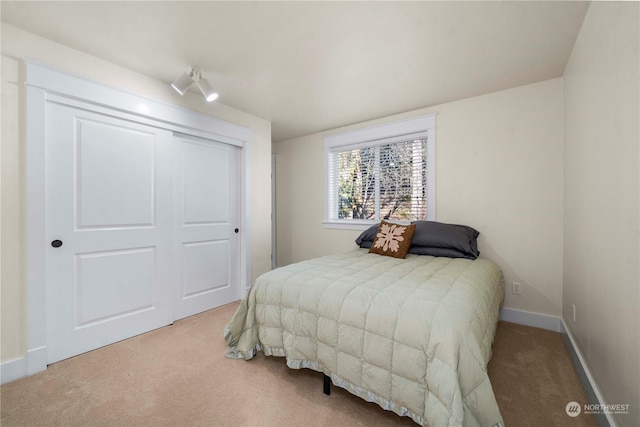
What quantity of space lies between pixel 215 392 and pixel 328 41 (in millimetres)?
2426

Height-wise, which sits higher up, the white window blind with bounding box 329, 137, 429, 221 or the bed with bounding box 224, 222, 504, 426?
the white window blind with bounding box 329, 137, 429, 221

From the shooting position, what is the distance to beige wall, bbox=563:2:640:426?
41.1 inches

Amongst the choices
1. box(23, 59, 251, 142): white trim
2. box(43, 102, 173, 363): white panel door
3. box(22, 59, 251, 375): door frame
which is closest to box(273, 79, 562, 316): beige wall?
box(23, 59, 251, 142): white trim

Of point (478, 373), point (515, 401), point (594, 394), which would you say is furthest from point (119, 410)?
point (594, 394)

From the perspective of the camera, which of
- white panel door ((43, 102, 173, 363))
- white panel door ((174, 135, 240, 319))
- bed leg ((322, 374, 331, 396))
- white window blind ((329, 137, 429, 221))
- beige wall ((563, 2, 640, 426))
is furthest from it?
white window blind ((329, 137, 429, 221))

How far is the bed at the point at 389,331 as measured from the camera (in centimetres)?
110

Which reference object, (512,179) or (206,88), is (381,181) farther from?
(206,88)

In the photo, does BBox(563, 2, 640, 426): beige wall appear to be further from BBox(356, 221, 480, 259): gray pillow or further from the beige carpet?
BBox(356, 221, 480, 259): gray pillow

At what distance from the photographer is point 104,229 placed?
7.19 feet

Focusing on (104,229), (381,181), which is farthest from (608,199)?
(104,229)

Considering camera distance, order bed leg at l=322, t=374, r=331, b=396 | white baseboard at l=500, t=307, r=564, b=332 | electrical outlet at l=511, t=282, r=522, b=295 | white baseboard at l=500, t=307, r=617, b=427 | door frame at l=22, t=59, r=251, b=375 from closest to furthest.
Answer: white baseboard at l=500, t=307, r=617, b=427
bed leg at l=322, t=374, r=331, b=396
door frame at l=22, t=59, r=251, b=375
white baseboard at l=500, t=307, r=564, b=332
electrical outlet at l=511, t=282, r=522, b=295

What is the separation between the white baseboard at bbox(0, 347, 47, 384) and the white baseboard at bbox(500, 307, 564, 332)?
3.84 meters

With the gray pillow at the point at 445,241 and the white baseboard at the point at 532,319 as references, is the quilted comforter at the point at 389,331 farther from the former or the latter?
the white baseboard at the point at 532,319

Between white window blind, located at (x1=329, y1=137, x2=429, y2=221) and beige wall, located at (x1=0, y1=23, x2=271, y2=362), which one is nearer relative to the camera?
beige wall, located at (x1=0, y1=23, x2=271, y2=362)
